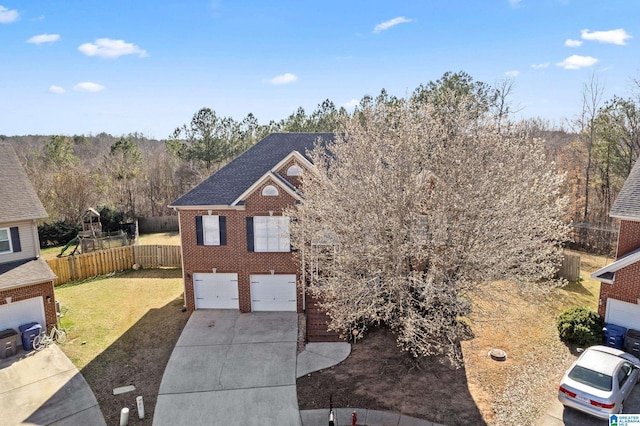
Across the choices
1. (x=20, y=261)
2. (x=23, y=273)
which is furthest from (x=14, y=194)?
(x=23, y=273)

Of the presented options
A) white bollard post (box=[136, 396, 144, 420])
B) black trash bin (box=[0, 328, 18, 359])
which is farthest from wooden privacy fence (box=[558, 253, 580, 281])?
black trash bin (box=[0, 328, 18, 359])

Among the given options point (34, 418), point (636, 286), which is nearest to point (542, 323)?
point (636, 286)

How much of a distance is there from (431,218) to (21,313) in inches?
685

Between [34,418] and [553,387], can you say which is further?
[553,387]

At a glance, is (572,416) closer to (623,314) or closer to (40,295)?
(623,314)

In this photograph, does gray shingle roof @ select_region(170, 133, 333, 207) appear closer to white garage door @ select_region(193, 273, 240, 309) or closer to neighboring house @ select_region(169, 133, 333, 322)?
neighboring house @ select_region(169, 133, 333, 322)

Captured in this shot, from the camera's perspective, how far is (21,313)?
55.0ft

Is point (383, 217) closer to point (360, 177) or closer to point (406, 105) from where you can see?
point (360, 177)

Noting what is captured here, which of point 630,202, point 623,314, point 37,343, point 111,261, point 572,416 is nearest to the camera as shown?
point 572,416

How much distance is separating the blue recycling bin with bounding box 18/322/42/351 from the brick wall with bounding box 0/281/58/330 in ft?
3.03

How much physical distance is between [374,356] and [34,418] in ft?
37.6

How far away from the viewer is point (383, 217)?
40.8 feet

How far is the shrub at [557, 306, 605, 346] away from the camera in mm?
15680

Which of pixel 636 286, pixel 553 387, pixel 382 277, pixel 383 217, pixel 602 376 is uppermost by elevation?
pixel 383 217
